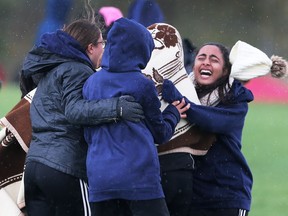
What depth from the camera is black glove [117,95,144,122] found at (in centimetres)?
431

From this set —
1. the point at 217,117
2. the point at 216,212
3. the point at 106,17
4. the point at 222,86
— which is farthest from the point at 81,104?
the point at 106,17

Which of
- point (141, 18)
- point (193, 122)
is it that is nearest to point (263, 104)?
point (141, 18)

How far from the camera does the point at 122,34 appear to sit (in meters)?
4.41

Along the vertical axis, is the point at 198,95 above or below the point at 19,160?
above

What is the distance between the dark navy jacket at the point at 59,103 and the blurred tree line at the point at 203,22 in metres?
29.6

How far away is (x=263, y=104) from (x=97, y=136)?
28.4m

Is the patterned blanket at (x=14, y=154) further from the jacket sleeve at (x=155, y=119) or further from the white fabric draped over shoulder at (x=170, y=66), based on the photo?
the jacket sleeve at (x=155, y=119)

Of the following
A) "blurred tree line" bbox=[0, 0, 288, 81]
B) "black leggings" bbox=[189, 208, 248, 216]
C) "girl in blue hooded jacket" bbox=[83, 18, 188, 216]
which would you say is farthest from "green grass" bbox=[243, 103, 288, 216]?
"blurred tree line" bbox=[0, 0, 288, 81]

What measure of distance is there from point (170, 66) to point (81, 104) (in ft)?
2.06

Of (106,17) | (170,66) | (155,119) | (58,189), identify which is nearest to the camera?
(155,119)

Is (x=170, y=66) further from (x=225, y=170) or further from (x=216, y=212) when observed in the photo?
(x=216, y=212)

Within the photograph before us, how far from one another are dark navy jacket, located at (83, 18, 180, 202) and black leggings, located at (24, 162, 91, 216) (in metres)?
0.24

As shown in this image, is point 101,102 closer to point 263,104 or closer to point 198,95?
point 198,95

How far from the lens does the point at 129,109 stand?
4309mm
